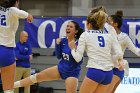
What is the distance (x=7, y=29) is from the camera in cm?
428

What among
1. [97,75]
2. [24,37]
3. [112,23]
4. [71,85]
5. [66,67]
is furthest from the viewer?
[24,37]

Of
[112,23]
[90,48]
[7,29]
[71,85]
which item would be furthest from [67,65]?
[7,29]

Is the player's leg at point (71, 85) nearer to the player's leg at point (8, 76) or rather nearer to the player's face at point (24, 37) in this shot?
the player's leg at point (8, 76)

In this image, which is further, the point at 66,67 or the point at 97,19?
the point at 66,67

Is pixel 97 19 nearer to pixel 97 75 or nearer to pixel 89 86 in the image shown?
pixel 97 75

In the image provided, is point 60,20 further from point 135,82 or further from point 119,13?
point 119,13

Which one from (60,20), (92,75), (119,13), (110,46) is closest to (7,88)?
(92,75)

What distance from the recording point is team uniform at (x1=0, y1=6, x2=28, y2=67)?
13.9 ft

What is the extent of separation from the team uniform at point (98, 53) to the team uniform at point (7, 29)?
79cm

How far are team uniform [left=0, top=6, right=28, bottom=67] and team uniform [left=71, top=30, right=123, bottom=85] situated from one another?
2.58 ft

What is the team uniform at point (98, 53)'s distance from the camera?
4.06 meters

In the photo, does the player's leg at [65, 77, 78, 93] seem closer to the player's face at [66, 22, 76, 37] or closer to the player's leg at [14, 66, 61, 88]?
the player's leg at [14, 66, 61, 88]

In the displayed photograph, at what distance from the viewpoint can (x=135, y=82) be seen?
25.7ft

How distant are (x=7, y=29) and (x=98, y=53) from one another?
3.80ft
